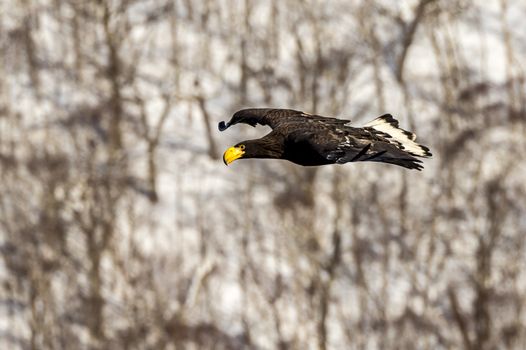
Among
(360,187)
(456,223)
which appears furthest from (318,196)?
(456,223)

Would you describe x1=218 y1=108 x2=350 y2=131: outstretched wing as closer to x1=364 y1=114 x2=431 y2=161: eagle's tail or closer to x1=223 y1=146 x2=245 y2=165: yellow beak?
x1=364 y1=114 x2=431 y2=161: eagle's tail

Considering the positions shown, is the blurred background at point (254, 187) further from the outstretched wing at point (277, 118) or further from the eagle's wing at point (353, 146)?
the eagle's wing at point (353, 146)

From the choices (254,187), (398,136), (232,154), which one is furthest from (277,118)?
(254,187)

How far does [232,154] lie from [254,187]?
21.7 m

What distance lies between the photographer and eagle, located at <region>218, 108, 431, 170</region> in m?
14.8

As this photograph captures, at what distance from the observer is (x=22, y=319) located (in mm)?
36750

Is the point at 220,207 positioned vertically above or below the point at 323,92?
below

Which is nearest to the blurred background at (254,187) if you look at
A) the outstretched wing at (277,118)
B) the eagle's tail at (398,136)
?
the outstretched wing at (277,118)

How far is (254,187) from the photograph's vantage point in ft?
122

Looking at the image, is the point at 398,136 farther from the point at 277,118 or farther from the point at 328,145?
the point at 277,118

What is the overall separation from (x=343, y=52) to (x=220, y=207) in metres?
5.04

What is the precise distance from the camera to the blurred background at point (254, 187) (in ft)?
120

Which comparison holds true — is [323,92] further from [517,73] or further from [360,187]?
[517,73]

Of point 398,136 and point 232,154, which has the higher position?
point 398,136
